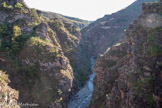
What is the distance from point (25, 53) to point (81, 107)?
21133 mm

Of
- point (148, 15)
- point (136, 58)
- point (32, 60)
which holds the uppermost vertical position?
point (148, 15)

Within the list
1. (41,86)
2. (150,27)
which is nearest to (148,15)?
(150,27)

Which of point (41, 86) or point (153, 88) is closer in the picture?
point (153, 88)

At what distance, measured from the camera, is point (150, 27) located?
70.7 feet

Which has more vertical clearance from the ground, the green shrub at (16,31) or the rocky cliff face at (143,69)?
the green shrub at (16,31)

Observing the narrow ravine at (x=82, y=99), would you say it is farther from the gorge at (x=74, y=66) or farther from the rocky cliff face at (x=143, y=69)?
the rocky cliff face at (x=143, y=69)

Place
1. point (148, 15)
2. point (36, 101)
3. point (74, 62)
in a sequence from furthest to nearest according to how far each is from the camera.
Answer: point (74, 62) → point (36, 101) → point (148, 15)

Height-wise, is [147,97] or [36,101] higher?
[147,97]

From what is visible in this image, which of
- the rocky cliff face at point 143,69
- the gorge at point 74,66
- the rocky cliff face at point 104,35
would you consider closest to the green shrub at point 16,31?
the gorge at point 74,66

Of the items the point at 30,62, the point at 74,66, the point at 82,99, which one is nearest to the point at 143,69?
the point at 30,62

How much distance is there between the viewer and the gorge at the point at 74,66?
1825cm

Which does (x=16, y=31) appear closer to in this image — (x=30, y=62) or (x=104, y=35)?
(x=30, y=62)

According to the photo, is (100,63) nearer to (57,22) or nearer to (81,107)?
(81,107)

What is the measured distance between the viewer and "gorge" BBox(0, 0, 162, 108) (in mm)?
18250
